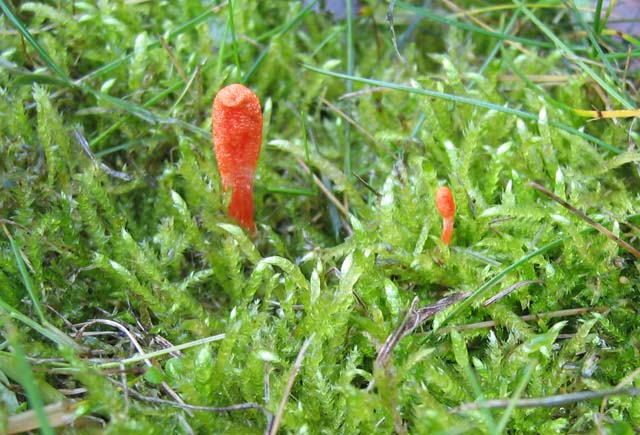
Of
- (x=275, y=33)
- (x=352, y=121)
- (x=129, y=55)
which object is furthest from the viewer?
(x=275, y=33)

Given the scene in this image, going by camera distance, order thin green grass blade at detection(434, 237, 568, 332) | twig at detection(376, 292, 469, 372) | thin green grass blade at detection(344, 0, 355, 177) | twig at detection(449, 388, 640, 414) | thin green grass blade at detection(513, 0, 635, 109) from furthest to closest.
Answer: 1. thin green grass blade at detection(344, 0, 355, 177)
2. thin green grass blade at detection(513, 0, 635, 109)
3. thin green grass blade at detection(434, 237, 568, 332)
4. twig at detection(376, 292, 469, 372)
5. twig at detection(449, 388, 640, 414)

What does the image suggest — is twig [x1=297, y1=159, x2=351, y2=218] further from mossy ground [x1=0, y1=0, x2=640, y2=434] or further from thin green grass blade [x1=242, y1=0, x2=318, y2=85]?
thin green grass blade [x1=242, y1=0, x2=318, y2=85]

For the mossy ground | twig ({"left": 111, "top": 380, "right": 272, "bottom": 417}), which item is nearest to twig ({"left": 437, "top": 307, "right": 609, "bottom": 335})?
the mossy ground

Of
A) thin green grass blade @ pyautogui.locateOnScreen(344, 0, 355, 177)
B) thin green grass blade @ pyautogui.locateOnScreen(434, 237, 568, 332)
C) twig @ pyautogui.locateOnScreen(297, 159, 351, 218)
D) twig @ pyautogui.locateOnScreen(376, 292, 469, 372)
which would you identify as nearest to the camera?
twig @ pyautogui.locateOnScreen(376, 292, 469, 372)

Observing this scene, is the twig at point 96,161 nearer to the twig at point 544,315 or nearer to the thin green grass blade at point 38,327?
the thin green grass blade at point 38,327

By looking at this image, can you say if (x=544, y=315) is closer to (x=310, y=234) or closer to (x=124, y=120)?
(x=310, y=234)

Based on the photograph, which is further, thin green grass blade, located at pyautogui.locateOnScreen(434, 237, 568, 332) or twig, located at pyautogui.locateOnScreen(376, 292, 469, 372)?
thin green grass blade, located at pyautogui.locateOnScreen(434, 237, 568, 332)

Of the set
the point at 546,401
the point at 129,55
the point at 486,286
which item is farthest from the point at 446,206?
the point at 129,55
